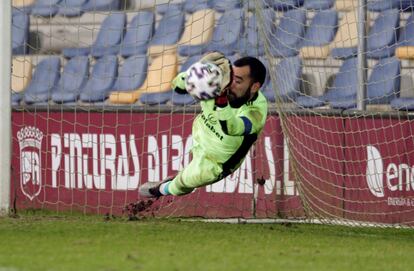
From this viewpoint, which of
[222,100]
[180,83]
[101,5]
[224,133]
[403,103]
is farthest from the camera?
[101,5]

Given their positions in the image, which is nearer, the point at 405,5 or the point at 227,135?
the point at 227,135

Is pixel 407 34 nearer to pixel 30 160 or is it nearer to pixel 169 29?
pixel 169 29

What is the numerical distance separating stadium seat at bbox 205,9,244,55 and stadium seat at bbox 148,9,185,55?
58 cm

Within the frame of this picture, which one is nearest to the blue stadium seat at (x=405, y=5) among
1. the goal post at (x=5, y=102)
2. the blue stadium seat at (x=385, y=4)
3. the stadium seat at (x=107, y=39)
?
the blue stadium seat at (x=385, y=4)

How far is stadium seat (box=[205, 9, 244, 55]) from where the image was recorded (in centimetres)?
1346

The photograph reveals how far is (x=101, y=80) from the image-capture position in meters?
14.2

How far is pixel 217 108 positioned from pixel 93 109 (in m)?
3.84

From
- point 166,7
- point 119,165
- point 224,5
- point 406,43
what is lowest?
point 119,165

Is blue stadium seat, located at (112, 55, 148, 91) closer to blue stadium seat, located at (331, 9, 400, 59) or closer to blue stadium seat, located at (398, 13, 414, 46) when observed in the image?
blue stadium seat, located at (331, 9, 400, 59)

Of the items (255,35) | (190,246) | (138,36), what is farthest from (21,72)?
(190,246)

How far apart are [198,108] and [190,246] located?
4010 millimetres

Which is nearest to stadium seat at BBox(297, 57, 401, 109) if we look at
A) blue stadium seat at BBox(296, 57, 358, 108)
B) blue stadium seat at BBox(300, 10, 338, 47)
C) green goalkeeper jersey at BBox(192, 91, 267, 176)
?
blue stadium seat at BBox(296, 57, 358, 108)

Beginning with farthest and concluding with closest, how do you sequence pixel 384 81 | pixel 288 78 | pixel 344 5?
pixel 344 5, pixel 288 78, pixel 384 81

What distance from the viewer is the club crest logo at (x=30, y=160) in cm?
1398
